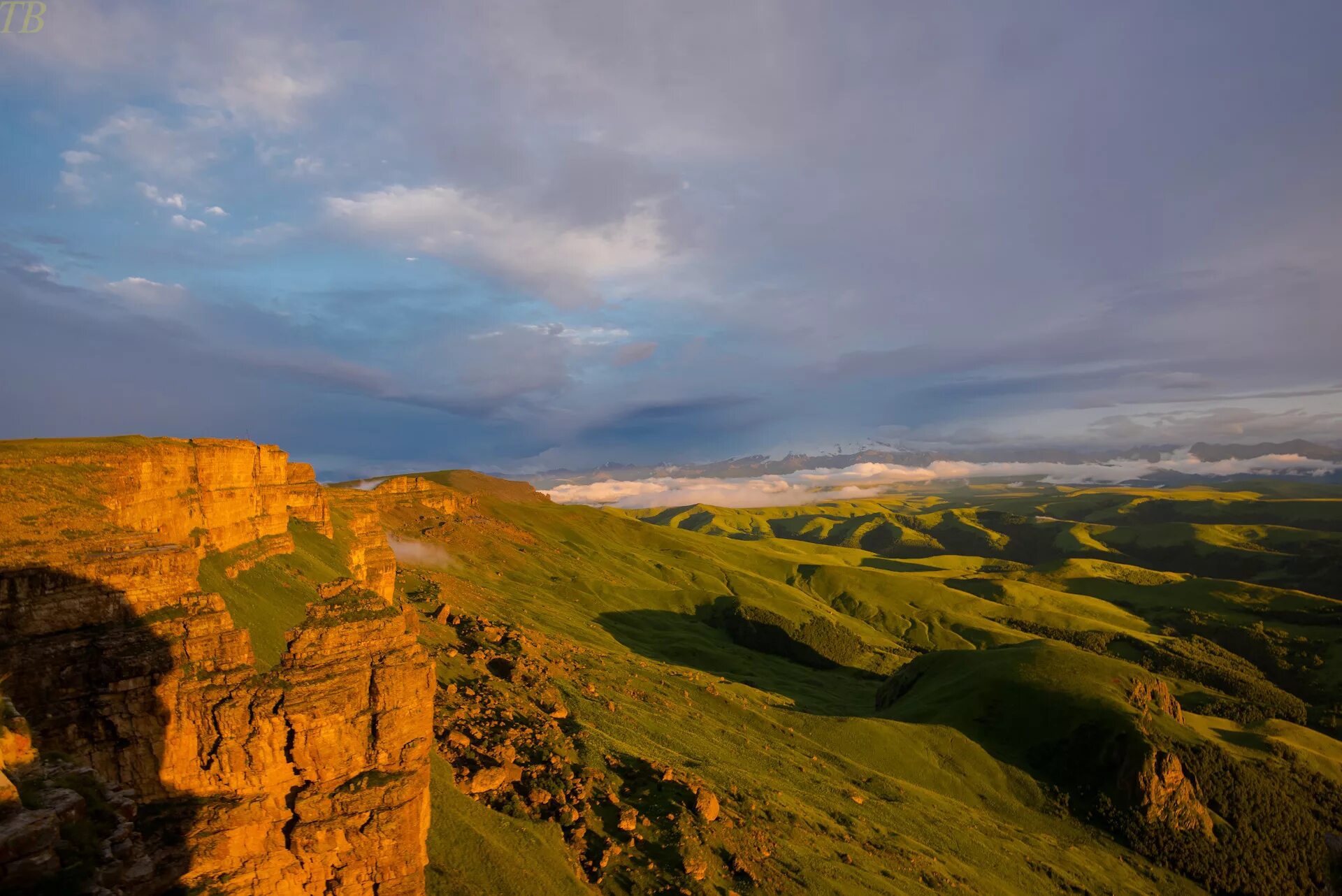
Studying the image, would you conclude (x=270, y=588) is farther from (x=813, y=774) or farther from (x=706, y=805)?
(x=813, y=774)

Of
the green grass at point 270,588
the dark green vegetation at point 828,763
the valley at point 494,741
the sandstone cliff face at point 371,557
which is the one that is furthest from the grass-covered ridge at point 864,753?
the green grass at point 270,588

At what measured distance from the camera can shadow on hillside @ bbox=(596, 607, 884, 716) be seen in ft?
493

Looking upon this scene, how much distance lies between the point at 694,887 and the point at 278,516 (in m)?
62.3

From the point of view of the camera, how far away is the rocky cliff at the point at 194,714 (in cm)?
2636

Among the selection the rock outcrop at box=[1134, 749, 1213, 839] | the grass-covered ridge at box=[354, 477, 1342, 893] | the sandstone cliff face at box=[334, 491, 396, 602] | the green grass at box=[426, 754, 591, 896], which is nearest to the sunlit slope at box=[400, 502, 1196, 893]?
the grass-covered ridge at box=[354, 477, 1342, 893]

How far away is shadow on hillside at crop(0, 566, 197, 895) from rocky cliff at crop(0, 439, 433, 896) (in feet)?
0.22

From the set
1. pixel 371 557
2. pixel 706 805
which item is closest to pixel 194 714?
pixel 706 805

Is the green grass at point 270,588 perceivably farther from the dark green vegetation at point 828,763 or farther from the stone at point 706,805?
the stone at point 706,805

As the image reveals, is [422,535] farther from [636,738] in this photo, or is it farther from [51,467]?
[51,467]

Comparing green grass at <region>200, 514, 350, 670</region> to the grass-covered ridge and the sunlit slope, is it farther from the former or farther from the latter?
the sunlit slope

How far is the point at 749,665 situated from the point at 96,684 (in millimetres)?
157775

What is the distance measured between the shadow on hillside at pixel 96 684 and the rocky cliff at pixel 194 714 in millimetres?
67

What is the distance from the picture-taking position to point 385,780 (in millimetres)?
32781

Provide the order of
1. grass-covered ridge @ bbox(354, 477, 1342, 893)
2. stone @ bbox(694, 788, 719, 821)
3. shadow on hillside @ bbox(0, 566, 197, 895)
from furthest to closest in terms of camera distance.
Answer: grass-covered ridge @ bbox(354, 477, 1342, 893) < stone @ bbox(694, 788, 719, 821) < shadow on hillside @ bbox(0, 566, 197, 895)
